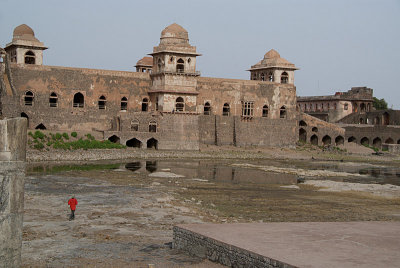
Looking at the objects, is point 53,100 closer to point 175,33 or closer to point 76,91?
point 76,91

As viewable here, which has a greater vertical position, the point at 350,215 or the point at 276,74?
the point at 276,74

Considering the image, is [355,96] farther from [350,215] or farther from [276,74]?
[350,215]

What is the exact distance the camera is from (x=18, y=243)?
1186cm

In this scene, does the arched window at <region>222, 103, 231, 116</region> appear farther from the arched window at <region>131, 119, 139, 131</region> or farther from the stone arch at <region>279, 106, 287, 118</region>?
the arched window at <region>131, 119, 139, 131</region>

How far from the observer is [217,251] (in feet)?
45.1

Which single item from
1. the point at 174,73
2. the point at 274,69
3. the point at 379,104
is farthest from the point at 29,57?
the point at 379,104

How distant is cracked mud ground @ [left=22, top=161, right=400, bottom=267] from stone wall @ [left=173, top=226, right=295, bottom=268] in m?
0.22

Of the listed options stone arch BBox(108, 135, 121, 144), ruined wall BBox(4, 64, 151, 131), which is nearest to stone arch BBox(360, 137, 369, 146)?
ruined wall BBox(4, 64, 151, 131)

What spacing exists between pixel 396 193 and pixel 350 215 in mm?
8137

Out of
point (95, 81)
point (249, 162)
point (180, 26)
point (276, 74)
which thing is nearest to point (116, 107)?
point (95, 81)

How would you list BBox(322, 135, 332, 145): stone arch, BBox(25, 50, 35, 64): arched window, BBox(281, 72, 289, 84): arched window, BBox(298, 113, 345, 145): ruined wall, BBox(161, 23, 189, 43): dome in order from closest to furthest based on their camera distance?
BBox(25, 50, 35, 64): arched window → BBox(161, 23, 189, 43): dome → BBox(281, 72, 289, 84): arched window → BBox(298, 113, 345, 145): ruined wall → BBox(322, 135, 332, 145): stone arch

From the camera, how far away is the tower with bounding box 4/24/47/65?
4578 cm

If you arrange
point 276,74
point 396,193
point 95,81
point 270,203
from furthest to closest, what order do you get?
point 276,74 < point 95,81 < point 396,193 < point 270,203

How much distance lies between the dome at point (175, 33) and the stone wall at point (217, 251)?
3673cm
